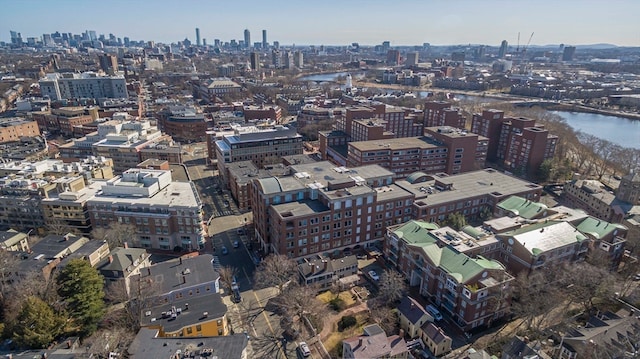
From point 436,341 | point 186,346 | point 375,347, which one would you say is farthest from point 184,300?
point 436,341

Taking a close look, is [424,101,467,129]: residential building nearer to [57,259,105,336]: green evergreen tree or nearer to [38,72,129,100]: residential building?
[57,259,105,336]: green evergreen tree

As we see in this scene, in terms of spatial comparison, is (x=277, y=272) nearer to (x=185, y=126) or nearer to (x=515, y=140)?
(x=515, y=140)

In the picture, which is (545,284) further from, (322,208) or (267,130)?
(267,130)

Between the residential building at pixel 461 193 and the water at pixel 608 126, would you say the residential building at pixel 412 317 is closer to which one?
the residential building at pixel 461 193

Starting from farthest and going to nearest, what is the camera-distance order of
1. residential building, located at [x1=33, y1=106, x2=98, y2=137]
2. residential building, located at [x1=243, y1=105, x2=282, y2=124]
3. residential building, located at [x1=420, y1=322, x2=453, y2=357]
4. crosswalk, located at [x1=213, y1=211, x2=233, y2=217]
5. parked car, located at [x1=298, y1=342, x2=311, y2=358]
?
1. residential building, located at [x1=243, y1=105, x2=282, y2=124]
2. residential building, located at [x1=33, y1=106, x2=98, y2=137]
3. crosswalk, located at [x1=213, y1=211, x2=233, y2=217]
4. parked car, located at [x1=298, y1=342, x2=311, y2=358]
5. residential building, located at [x1=420, y1=322, x2=453, y2=357]

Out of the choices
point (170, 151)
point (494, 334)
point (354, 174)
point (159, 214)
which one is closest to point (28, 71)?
point (170, 151)

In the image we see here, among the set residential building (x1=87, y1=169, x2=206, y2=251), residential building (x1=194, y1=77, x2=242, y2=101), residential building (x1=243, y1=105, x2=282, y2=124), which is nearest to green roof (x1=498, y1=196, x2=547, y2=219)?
residential building (x1=87, y1=169, x2=206, y2=251)
